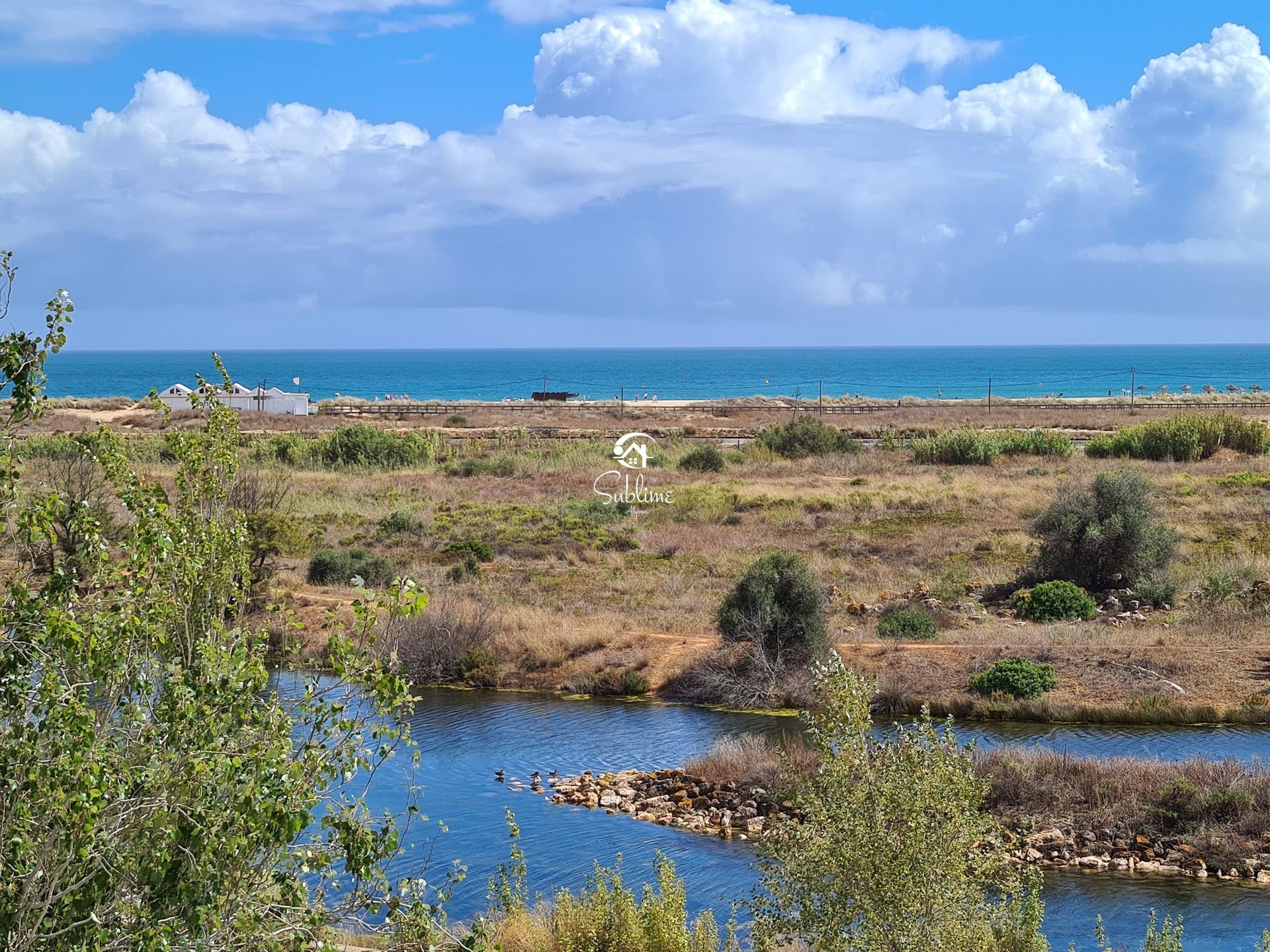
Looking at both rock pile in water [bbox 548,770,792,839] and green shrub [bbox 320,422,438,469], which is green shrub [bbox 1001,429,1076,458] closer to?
green shrub [bbox 320,422,438,469]

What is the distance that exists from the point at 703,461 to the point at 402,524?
747 inches

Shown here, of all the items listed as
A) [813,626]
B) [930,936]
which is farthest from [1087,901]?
[813,626]

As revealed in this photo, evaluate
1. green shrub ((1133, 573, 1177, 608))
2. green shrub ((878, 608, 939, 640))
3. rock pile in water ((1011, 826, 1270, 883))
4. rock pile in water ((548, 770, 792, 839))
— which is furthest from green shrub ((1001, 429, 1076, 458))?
rock pile in water ((1011, 826, 1270, 883))

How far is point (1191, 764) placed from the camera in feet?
56.3

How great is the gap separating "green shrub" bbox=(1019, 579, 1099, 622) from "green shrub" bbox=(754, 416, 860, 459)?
29821mm

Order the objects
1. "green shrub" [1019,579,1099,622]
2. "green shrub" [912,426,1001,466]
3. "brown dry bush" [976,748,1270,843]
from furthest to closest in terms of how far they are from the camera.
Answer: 1. "green shrub" [912,426,1001,466]
2. "green shrub" [1019,579,1099,622]
3. "brown dry bush" [976,748,1270,843]

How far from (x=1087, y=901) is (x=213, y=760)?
39.2 ft

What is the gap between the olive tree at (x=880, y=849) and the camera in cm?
802

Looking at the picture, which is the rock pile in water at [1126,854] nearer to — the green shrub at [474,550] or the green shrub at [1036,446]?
the green shrub at [474,550]

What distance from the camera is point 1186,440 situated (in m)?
A: 53.7

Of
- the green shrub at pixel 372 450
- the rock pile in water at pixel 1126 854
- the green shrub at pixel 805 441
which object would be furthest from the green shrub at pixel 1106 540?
the green shrub at pixel 372 450

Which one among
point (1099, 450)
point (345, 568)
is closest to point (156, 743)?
point (345, 568)

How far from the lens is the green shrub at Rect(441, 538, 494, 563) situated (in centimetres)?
3450

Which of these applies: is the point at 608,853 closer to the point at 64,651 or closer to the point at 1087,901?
the point at 1087,901
